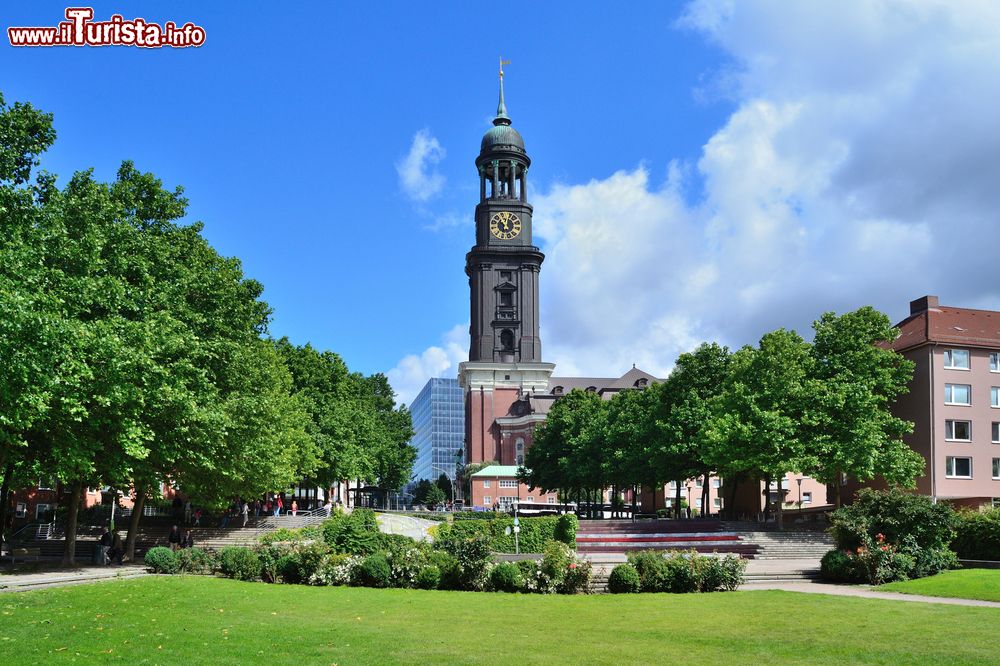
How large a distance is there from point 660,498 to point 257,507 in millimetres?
51218

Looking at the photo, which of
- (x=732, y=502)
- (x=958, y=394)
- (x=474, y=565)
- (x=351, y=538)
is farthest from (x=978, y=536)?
(x=351, y=538)

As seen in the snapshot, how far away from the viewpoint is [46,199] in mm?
36281

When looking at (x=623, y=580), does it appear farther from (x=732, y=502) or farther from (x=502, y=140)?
(x=502, y=140)

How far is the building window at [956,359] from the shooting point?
56.1 meters

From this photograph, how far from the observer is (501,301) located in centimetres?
14212

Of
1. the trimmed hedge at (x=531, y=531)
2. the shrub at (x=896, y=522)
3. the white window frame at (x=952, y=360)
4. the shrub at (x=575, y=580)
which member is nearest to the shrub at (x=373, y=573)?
the shrub at (x=575, y=580)

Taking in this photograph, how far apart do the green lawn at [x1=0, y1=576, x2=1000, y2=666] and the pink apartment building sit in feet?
94.1

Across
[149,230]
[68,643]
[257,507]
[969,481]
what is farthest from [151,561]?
[969,481]

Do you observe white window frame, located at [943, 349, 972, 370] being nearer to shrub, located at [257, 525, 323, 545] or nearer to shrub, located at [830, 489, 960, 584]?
shrub, located at [830, 489, 960, 584]

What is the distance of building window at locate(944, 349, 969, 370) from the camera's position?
5609cm

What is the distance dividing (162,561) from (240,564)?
3632 millimetres

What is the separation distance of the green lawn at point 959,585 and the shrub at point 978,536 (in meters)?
4.89

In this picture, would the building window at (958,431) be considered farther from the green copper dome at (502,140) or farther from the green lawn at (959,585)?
the green copper dome at (502,140)

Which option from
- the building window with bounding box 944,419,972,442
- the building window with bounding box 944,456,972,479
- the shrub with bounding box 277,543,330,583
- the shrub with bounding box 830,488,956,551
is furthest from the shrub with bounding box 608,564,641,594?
the building window with bounding box 944,419,972,442
